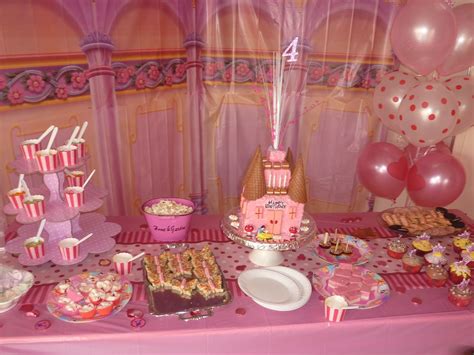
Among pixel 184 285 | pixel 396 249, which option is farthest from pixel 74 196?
pixel 396 249

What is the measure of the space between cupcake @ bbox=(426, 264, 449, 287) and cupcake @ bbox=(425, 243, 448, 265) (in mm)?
47

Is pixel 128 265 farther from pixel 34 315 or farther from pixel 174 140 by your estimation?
pixel 174 140

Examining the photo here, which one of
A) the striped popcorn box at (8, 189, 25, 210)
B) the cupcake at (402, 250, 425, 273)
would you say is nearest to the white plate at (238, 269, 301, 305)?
the cupcake at (402, 250, 425, 273)

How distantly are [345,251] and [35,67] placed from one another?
1.79 metres

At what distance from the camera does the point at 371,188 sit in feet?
8.86

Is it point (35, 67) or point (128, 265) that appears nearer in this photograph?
point (128, 265)

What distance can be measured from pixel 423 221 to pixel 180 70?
1841 millimetres

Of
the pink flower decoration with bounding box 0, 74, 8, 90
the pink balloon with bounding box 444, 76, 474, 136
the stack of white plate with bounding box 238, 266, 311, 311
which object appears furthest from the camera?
the pink balloon with bounding box 444, 76, 474, 136

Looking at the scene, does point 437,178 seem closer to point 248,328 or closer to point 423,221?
point 423,221

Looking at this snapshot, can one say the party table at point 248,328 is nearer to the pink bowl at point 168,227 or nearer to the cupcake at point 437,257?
the cupcake at point 437,257

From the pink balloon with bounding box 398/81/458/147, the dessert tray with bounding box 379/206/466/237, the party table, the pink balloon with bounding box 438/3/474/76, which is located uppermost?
the pink balloon with bounding box 438/3/474/76

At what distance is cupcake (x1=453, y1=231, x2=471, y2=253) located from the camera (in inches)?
77.3

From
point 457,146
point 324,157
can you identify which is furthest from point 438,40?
point 324,157

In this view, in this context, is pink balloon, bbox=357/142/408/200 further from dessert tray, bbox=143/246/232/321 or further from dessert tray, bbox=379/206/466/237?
dessert tray, bbox=143/246/232/321
